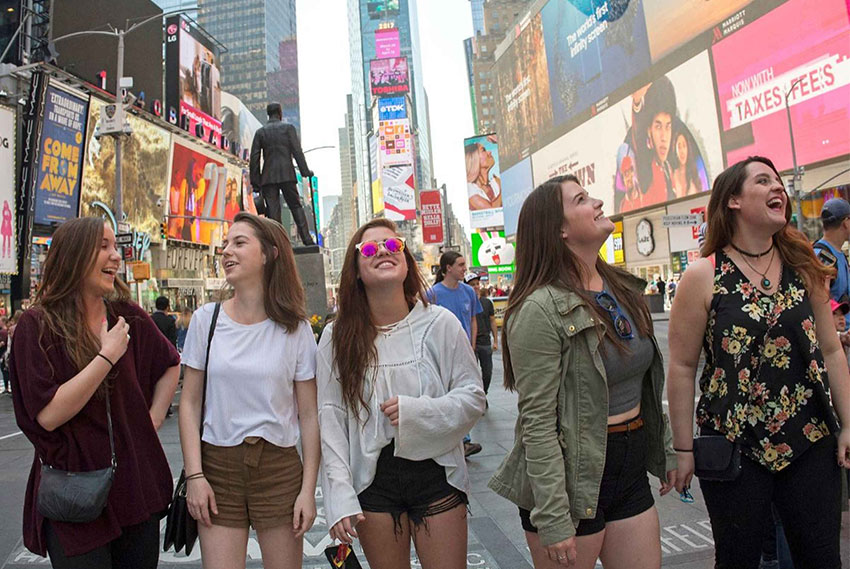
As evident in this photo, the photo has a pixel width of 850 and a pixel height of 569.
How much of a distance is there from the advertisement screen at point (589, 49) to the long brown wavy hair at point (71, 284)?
4140cm

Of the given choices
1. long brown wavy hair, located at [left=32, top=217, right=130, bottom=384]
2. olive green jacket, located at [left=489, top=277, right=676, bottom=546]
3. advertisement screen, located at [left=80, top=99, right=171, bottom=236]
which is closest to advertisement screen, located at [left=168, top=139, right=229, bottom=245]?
advertisement screen, located at [left=80, top=99, right=171, bottom=236]

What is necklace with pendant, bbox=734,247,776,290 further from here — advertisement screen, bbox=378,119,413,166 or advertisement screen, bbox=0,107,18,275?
advertisement screen, bbox=378,119,413,166

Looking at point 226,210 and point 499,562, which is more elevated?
point 226,210

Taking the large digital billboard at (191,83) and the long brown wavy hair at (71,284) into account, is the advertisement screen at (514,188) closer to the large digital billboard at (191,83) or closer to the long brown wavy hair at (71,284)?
the large digital billboard at (191,83)

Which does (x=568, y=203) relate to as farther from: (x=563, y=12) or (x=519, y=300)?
(x=563, y=12)

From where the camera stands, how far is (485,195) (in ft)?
263

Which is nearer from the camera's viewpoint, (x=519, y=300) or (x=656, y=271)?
(x=519, y=300)

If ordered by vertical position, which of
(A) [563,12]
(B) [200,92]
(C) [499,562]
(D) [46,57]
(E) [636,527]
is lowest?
(C) [499,562]

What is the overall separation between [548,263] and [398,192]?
108m

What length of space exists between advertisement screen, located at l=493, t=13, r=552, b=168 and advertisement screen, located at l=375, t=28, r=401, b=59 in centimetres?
9912

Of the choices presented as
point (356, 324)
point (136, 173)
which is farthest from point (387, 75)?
point (356, 324)

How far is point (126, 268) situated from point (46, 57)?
65.8ft

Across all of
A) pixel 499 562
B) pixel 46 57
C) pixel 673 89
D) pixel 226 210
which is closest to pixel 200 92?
pixel 226 210

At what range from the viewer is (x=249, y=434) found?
244 centimetres
